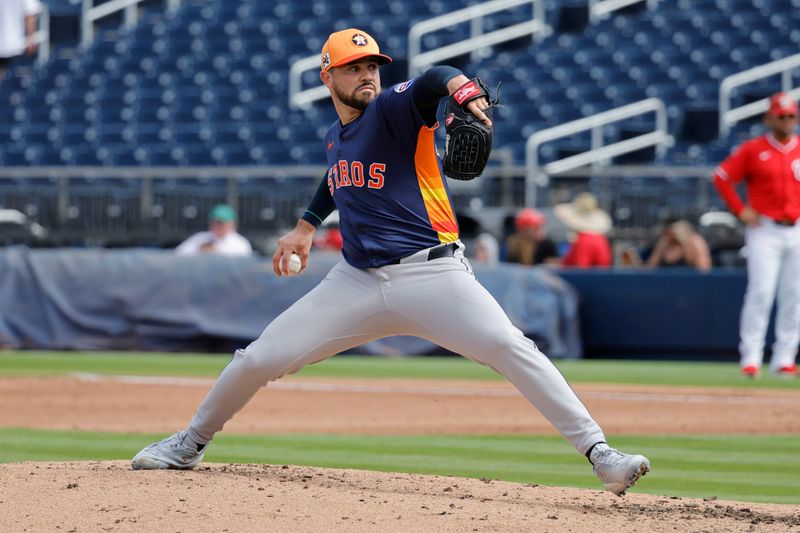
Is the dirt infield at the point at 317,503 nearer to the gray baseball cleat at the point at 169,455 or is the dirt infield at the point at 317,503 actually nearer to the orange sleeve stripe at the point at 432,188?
the gray baseball cleat at the point at 169,455

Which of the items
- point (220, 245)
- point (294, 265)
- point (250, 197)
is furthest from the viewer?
point (250, 197)

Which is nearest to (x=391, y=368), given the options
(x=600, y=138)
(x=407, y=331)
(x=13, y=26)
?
(x=13, y=26)

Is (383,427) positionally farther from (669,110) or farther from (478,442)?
(669,110)

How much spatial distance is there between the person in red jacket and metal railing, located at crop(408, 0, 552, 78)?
34.5ft

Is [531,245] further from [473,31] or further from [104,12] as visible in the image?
[104,12]

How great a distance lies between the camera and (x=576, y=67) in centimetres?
2303

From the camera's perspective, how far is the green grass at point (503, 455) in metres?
6.06

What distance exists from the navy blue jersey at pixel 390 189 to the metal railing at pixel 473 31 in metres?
16.4

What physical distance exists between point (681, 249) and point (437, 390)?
541 centimetres

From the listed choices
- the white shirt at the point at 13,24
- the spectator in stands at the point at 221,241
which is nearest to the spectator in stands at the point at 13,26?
the white shirt at the point at 13,24

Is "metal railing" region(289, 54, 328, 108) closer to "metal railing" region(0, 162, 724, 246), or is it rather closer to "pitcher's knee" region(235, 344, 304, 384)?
"metal railing" region(0, 162, 724, 246)

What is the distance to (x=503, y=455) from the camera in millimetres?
6980

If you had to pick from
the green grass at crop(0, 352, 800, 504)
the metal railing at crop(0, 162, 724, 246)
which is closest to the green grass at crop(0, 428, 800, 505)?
the green grass at crop(0, 352, 800, 504)

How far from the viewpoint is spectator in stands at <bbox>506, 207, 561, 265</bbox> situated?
16.3m
